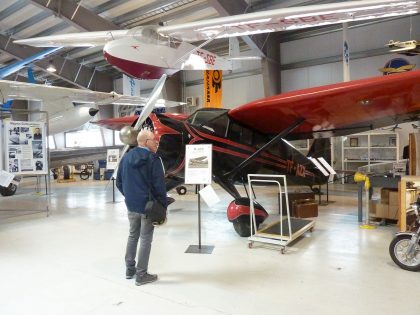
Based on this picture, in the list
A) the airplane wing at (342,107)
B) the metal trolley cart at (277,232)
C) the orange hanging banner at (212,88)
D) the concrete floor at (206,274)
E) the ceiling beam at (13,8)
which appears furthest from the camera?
the ceiling beam at (13,8)

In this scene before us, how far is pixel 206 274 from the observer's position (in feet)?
11.9

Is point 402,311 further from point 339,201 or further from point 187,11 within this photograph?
point 187,11

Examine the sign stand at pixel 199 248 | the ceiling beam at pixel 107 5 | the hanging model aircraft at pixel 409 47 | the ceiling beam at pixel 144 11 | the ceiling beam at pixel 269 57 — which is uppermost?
the ceiling beam at pixel 107 5

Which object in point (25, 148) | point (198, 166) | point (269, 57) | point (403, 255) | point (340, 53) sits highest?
point (269, 57)

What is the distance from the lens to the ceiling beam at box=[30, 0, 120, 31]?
10484mm

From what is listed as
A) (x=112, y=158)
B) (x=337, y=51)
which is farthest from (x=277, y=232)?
(x=337, y=51)

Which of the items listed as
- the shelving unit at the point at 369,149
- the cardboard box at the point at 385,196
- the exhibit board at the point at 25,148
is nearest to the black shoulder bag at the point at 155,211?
the cardboard box at the point at 385,196

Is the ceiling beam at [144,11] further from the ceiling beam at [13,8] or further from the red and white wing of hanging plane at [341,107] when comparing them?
the red and white wing of hanging plane at [341,107]

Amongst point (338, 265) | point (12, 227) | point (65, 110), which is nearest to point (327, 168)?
point (338, 265)

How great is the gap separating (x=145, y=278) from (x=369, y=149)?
10.4 m

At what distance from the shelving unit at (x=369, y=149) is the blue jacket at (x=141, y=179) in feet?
33.2

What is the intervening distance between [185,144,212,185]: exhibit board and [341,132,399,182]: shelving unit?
9.02 m

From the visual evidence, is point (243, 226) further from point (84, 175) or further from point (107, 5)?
point (84, 175)

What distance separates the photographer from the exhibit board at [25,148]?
6656mm
